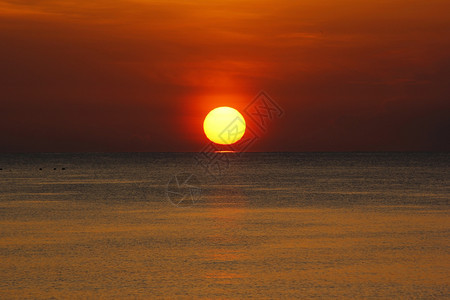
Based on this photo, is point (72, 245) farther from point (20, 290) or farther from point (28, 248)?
point (20, 290)

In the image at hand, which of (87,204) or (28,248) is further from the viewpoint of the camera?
(87,204)

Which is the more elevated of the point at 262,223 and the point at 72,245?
the point at 262,223

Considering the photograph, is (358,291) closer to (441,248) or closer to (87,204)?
(441,248)

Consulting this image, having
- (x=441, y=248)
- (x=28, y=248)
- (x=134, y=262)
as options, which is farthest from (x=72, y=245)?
(x=441, y=248)

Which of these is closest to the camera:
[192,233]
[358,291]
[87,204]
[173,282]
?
[358,291]

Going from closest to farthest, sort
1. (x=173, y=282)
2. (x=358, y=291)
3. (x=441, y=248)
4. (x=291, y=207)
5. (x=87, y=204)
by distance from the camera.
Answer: (x=358, y=291) → (x=173, y=282) → (x=441, y=248) → (x=291, y=207) → (x=87, y=204)

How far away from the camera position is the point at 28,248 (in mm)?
24375

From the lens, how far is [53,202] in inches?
1901

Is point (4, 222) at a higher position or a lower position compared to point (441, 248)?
higher

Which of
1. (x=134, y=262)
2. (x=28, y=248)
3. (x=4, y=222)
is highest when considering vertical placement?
(x=4, y=222)

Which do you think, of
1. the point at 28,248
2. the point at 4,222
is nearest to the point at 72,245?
the point at 28,248

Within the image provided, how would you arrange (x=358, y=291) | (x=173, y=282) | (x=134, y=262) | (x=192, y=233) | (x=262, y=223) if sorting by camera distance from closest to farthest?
(x=358, y=291) → (x=173, y=282) → (x=134, y=262) → (x=192, y=233) → (x=262, y=223)

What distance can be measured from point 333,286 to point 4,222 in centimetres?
2137

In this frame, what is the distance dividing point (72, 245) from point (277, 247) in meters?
7.50
